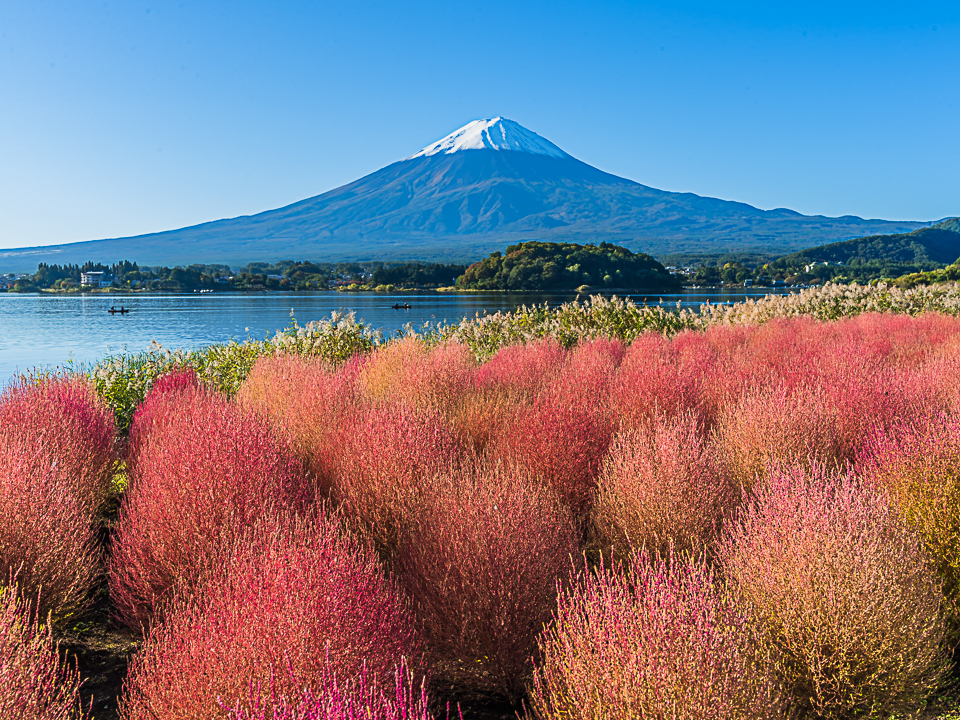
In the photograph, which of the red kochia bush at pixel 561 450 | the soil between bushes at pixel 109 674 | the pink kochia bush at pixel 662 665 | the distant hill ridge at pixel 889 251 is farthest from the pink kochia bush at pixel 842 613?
the distant hill ridge at pixel 889 251

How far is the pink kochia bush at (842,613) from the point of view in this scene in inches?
128

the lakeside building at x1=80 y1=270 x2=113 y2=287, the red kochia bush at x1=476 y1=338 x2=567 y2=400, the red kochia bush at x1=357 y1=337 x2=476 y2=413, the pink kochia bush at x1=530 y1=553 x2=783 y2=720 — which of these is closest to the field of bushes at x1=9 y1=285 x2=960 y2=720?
the pink kochia bush at x1=530 y1=553 x2=783 y2=720

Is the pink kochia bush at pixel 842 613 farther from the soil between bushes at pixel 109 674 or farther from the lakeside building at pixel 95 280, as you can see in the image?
the lakeside building at pixel 95 280

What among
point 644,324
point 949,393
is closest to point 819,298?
point 644,324

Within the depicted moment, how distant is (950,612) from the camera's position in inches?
163

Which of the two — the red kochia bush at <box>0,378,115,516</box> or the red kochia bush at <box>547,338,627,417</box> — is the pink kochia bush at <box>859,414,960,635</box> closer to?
the red kochia bush at <box>547,338,627,417</box>

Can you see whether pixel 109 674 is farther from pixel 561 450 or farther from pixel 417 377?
pixel 417 377

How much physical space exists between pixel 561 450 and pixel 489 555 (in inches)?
78.8

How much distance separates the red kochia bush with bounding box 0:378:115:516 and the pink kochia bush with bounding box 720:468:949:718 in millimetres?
4451

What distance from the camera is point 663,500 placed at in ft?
14.8

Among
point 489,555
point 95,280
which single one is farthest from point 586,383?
point 95,280

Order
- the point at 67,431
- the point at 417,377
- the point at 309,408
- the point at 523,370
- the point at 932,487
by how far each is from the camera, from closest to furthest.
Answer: the point at 932,487 < the point at 67,431 < the point at 309,408 < the point at 417,377 < the point at 523,370

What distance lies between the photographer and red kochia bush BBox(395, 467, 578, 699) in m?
3.65

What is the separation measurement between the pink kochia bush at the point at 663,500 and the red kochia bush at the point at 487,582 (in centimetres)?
74
